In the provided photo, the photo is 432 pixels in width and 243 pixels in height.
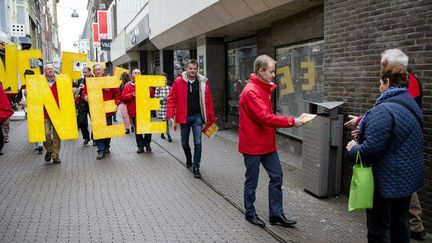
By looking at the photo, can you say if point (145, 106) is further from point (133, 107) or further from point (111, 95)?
point (111, 95)

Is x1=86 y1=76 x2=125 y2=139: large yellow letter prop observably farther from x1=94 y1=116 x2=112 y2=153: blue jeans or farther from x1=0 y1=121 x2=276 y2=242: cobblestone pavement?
x1=0 y1=121 x2=276 y2=242: cobblestone pavement

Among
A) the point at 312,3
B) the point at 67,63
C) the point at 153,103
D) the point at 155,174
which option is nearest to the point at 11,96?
the point at 67,63

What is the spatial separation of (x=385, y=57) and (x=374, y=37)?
2.14m

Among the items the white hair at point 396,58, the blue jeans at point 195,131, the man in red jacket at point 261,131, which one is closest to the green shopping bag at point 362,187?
the white hair at point 396,58

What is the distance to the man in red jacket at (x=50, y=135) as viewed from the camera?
8.73 meters

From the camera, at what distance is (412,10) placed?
15.8 ft

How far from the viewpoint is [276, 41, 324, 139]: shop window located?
873cm

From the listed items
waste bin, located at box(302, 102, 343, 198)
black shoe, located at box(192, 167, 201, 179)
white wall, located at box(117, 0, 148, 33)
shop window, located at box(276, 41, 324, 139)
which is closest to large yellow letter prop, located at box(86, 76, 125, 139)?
black shoe, located at box(192, 167, 201, 179)

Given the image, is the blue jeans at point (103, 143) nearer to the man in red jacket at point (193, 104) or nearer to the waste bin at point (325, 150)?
the man in red jacket at point (193, 104)

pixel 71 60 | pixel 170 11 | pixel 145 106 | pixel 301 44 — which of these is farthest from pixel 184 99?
pixel 170 11

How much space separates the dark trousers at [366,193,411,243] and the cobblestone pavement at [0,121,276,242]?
1451 mm

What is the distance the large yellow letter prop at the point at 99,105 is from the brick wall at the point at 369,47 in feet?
15.7

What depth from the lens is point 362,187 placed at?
328 centimetres

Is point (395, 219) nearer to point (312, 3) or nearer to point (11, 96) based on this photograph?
point (312, 3)
